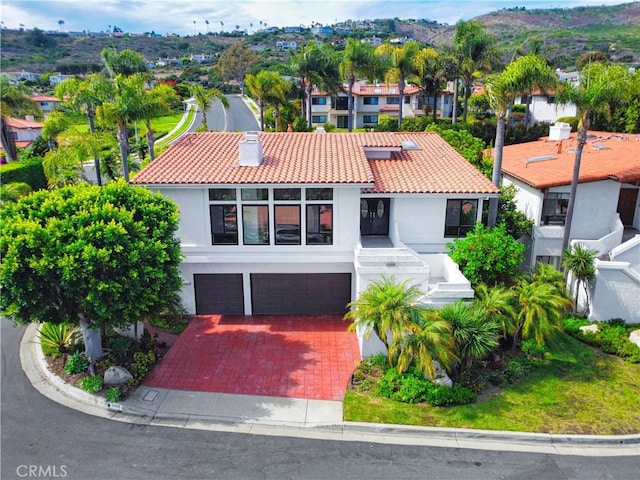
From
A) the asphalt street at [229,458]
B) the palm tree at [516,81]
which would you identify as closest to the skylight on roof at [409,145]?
the palm tree at [516,81]

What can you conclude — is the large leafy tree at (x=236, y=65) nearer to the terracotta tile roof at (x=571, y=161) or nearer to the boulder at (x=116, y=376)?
the terracotta tile roof at (x=571, y=161)

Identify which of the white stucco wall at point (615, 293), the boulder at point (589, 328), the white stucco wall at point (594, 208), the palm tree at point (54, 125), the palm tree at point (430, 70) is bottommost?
the boulder at point (589, 328)

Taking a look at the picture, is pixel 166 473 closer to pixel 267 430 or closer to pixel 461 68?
pixel 267 430

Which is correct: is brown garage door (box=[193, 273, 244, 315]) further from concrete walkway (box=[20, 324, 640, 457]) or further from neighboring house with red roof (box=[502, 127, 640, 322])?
neighboring house with red roof (box=[502, 127, 640, 322])

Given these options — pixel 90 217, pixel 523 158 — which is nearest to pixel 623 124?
pixel 523 158

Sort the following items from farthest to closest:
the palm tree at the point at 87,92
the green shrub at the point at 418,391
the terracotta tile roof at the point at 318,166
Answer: the palm tree at the point at 87,92
the terracotta tile roof at the point at 318,166
the green shrub at the point at 418,391

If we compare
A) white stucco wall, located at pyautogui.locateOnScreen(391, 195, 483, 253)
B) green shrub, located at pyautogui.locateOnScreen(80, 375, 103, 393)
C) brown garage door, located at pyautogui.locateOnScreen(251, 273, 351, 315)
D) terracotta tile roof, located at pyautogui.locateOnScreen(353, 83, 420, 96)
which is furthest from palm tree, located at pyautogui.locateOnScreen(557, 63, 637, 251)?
terracotta tile roof, located at pyautogui.locateOnScreen(353, 83, 420, 96)
